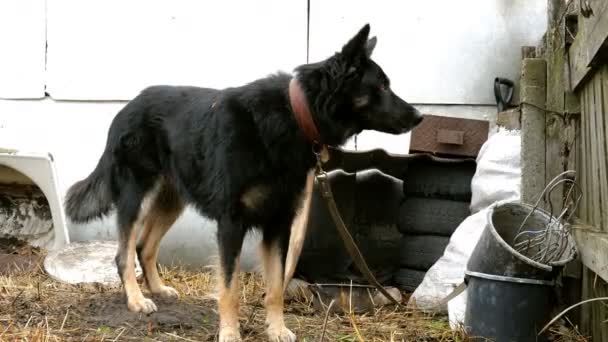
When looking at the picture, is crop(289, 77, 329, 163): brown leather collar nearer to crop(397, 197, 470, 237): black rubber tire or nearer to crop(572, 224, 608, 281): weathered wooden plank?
crop(572, 224, 608, 281): weathered wooden plank

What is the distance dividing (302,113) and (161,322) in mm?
1447

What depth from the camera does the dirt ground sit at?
3.72m

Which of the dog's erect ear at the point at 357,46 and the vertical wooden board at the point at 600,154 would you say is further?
the dog's erect ear at the point at 357,46

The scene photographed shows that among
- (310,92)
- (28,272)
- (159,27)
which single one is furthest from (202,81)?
(310,92)

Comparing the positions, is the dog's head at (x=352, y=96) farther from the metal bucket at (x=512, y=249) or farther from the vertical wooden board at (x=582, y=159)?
the vertical wooden board at (x=582, y=159)

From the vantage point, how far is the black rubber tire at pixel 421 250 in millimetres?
4984

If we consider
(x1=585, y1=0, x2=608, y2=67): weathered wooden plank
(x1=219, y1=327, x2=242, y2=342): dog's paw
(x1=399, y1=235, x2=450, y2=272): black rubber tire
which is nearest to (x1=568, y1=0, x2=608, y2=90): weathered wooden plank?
(x1=585, y1=0, x2=608, y2=67): weathered wooden plank

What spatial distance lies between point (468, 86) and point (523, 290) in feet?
8.01

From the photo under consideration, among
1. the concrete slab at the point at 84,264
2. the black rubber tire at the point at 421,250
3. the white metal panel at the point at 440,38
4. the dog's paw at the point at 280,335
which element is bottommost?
the dog's paw at the point at 280,335

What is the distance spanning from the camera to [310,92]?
3598 mm

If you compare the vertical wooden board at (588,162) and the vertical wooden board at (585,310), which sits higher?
the vertical wooden board at (588,162)

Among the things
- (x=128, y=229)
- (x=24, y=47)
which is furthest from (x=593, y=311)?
(x=24, y=47)

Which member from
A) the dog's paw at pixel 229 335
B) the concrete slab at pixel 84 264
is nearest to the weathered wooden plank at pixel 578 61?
the dog's paw at pixel 229 335

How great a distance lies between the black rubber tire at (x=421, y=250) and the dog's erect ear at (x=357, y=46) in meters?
1.94
